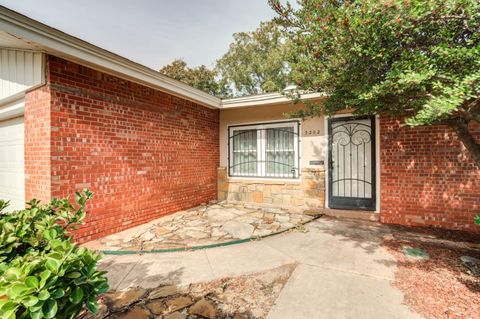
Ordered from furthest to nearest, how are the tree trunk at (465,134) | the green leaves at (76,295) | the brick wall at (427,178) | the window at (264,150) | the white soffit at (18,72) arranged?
the window at (264,150)
the brick wall at (427,178)
the white soffit at (18,72)
the tree trunk at (465,134)
the green leaves at (76,295)

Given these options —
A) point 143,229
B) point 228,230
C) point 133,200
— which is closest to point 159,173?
→ point 133,200

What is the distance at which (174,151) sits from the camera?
530 cm

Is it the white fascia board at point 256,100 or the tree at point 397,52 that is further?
the white fascia board at point 256,100

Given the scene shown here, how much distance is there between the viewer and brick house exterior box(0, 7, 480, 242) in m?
3.39

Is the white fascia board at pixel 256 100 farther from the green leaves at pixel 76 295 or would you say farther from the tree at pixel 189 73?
the tree at pixel 189 73

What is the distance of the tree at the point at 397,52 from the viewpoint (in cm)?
194

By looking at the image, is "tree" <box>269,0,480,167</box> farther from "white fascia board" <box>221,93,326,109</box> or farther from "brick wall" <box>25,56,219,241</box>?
"brick wall" <box>25,56,219,241</box>

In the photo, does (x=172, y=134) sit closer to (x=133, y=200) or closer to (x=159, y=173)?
(x=159, y=173)

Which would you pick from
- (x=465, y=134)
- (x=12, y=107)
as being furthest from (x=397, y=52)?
(x=12, y=107)

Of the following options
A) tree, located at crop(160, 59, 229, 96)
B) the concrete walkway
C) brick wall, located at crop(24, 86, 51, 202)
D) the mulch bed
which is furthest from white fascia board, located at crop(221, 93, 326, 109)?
tree, located at crop(160, 59, 229, 96)

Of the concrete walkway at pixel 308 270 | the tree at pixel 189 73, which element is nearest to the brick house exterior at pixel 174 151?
the concrete walkway at pixel 308 270

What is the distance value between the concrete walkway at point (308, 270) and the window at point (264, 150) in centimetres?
231

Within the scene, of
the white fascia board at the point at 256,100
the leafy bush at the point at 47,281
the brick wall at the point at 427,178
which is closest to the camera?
the leafy bush at the point at 47,281

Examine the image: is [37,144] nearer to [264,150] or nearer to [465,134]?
[264,150]
